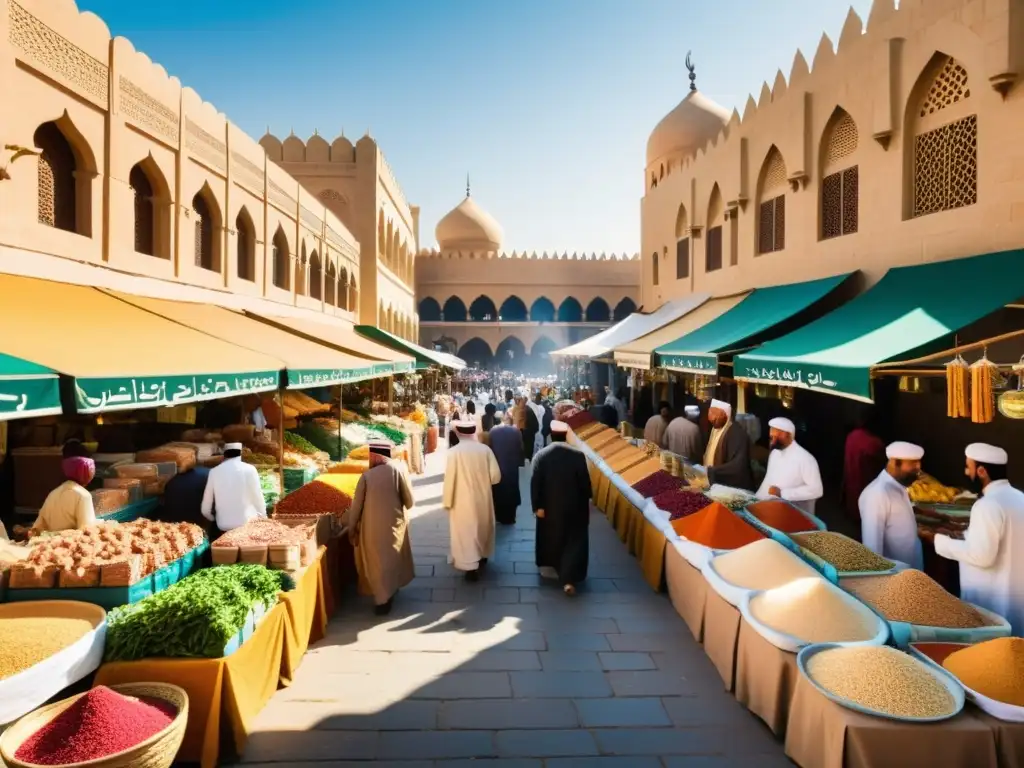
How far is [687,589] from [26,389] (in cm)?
432

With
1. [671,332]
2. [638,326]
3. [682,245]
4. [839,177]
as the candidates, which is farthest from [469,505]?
[682,245]

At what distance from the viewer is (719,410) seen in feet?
23.6

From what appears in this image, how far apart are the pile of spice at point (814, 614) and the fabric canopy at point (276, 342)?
4.13 metres

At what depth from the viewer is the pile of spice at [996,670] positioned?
2959mm

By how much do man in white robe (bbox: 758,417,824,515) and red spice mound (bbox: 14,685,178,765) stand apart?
4.84m

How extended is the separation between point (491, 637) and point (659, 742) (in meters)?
1.64

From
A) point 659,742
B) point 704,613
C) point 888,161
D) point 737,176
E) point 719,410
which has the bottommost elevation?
point 659,742

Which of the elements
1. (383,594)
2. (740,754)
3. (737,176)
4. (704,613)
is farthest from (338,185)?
(740,754)

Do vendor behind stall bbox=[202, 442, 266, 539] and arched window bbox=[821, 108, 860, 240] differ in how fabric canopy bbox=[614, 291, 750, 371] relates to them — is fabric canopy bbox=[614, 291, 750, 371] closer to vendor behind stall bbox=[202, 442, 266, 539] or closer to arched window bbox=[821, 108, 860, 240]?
arched window bbox=[821, 108, 860, 240]

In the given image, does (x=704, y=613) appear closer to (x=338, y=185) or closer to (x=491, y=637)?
(x=491, y=637)

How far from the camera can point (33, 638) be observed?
10.6ft

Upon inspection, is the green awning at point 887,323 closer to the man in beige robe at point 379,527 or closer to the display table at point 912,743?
the display table at point 912,743

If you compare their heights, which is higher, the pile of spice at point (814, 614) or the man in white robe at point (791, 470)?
the man in white robe at point (791, 470)

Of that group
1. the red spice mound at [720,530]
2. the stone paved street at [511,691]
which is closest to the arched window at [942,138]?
the red spice mound at [720,530]
